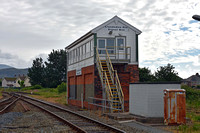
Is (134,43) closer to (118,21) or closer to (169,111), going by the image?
(118,21)

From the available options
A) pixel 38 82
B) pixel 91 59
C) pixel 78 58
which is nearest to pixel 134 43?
pixel 91 59

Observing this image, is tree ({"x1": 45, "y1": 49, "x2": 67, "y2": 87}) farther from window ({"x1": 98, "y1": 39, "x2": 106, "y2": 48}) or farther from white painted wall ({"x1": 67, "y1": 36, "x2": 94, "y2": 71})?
window ({"x1": 98, "y1": 39, "x2": 106, "y2": 48})

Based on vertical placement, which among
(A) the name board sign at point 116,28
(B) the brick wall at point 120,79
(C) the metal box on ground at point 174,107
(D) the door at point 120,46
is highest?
(A) the name board sign at point 116,28

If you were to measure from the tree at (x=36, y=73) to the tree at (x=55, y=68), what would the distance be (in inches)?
170

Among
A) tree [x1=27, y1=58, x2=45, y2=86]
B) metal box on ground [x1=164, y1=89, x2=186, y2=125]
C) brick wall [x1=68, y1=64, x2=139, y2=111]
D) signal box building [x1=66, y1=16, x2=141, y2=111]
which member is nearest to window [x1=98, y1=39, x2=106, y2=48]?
signal box building [x1=66, y1=16, x2=141, y2=111]

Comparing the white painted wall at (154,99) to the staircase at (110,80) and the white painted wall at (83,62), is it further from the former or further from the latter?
the white painted wall at (83,62)

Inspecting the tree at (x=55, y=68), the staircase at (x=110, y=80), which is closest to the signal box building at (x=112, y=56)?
the staircase at (x=110, y=80)

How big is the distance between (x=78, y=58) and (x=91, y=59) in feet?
16.2

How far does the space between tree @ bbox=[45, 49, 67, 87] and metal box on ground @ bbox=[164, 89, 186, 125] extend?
230ft

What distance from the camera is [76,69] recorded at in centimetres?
2661

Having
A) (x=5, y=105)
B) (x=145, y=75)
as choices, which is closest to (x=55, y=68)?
(x=145, y=75)

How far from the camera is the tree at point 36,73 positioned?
283 ft

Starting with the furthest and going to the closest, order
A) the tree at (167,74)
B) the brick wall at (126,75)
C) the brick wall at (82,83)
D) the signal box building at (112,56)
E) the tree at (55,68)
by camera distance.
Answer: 1. the tree at (55,68)
2. the tree at (167,74)
3. the brick wall at (82,83)
4. the brick wall at (126,75)
5. the signal box building at (112,56)

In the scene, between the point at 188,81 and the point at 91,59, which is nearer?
the point at 91,59
